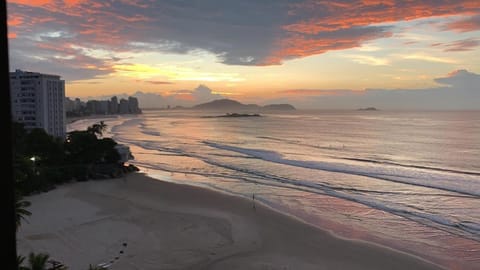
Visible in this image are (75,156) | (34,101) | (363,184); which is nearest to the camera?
(363,184)

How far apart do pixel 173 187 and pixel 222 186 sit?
11.8ft

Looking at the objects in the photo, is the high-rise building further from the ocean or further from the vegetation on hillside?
the vegetation on hillside

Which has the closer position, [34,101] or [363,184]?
[363,184]

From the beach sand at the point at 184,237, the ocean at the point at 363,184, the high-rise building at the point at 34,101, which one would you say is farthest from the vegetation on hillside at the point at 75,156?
the high-rise building at the point at 34,101

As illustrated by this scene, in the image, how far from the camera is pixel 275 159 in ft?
136

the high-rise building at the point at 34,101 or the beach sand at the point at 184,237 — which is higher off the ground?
the high-rise building at the point at 34,101

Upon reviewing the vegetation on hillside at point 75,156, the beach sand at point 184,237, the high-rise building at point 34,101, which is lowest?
the beach sand at point 184,237

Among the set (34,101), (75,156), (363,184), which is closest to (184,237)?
(363,184)

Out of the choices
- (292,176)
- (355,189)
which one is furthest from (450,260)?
(292,176)

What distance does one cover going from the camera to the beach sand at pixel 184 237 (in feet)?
47.4

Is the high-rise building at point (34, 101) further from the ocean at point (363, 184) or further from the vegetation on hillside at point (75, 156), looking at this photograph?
the vegetation on hillside at point (75, 156)

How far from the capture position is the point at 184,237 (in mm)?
17188

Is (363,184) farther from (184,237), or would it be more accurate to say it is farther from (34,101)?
(34,101)

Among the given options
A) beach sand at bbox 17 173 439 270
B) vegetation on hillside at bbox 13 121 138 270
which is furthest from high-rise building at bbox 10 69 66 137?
beach sand at bbox 17 173 439 270
